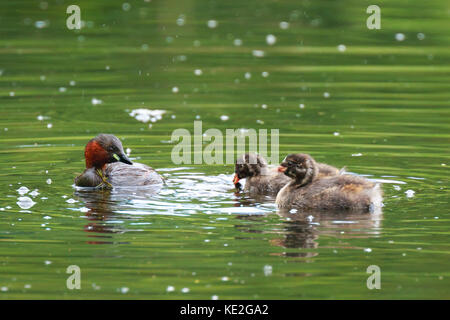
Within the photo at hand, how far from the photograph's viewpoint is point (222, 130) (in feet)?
47.0

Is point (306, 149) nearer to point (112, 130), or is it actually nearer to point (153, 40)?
point (112, 130)

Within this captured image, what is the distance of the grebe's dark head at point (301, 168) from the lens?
10.5 meters

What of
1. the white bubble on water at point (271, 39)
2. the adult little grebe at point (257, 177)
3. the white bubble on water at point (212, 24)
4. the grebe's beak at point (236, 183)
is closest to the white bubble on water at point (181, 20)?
the white bubble on water at point (212, 24)

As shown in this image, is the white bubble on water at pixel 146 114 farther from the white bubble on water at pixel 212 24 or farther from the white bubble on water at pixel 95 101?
the white bubble on water at pixel 212 24

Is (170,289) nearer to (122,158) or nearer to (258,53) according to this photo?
(122,158)

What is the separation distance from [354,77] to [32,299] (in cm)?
1141

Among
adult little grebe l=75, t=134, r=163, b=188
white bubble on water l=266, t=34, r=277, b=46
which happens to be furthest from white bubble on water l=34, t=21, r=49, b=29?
adult little grebe l=75, t=134, r=163, b=188

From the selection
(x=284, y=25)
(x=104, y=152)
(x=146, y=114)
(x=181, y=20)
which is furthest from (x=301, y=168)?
(x=181, y=20)

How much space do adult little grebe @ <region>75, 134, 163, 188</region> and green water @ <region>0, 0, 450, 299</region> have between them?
39 cm

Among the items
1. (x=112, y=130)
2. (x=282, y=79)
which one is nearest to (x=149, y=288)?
(x=112, y=130)

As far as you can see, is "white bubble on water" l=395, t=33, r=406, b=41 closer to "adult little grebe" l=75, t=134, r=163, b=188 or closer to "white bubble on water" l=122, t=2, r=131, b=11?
"white bubble on water" l=122, t=2, r=131, b=11

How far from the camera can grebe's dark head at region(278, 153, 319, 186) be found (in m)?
10.5

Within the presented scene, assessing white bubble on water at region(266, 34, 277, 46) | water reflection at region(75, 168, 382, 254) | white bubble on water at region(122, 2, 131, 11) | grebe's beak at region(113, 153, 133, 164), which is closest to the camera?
water reflection at region(75, 168, 382, 254)

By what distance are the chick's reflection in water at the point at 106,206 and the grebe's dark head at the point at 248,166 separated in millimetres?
971
